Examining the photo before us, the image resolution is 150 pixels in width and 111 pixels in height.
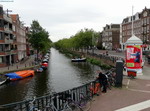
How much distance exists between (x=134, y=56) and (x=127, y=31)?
73.5 meters

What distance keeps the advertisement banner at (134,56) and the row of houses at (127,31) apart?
5470 cm

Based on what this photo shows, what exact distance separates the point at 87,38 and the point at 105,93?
2590 inches

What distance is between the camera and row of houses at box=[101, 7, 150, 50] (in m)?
74.1

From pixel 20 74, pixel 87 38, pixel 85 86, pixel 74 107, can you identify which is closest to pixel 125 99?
pixel 85 86

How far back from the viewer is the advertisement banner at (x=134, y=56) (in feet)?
69.5

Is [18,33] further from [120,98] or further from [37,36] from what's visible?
[120,98]

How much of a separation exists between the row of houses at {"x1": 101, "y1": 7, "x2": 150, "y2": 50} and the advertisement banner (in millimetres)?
54700

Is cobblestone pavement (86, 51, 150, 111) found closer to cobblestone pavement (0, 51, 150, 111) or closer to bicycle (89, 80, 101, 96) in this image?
cobblestone pavement (0, 51, 150, 111)

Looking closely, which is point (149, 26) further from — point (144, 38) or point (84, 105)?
point (84, 105)

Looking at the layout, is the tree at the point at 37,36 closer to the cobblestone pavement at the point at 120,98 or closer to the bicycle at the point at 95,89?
the cobblestone pavement at the point at 120,98

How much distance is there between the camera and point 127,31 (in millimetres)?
90938

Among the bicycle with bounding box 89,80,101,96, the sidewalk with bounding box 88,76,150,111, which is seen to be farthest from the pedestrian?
the bicycle with bounding box 89,80,101,96

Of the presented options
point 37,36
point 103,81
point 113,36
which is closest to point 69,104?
point 103,81

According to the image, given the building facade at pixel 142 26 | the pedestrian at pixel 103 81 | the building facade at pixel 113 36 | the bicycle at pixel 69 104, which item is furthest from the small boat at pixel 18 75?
the building facade at pixel 113 36
